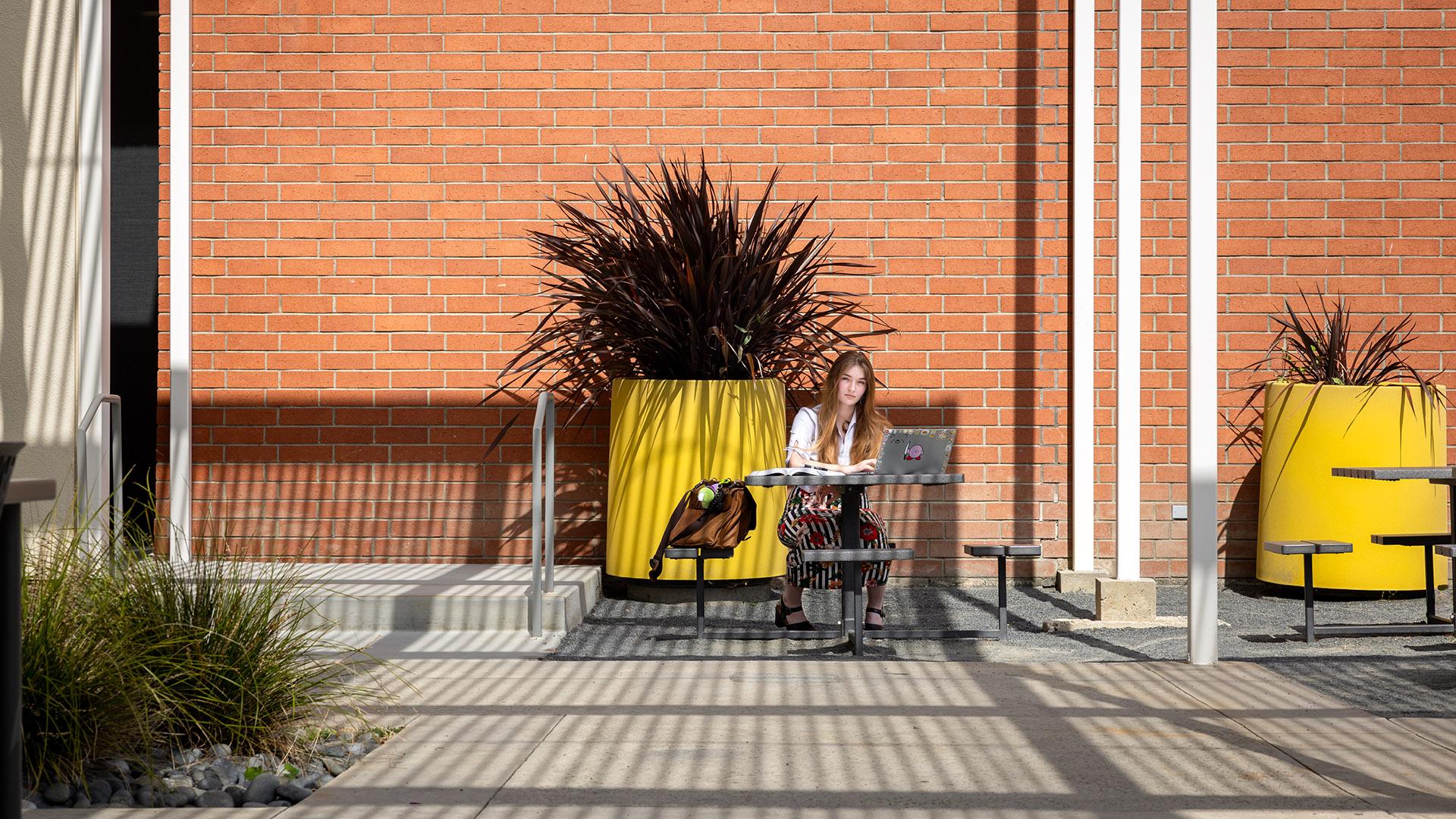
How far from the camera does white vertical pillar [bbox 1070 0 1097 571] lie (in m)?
5.77

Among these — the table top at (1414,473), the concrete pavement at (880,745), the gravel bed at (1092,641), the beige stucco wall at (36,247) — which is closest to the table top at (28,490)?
the concrete pavement at (880,745)

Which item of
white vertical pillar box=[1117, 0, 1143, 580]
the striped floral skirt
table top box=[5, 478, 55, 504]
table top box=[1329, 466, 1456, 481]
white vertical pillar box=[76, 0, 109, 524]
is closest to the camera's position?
table top box=[5, 478, 55, 504]

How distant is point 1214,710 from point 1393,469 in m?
1.73

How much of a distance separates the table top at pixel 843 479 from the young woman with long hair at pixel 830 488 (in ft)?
0.91

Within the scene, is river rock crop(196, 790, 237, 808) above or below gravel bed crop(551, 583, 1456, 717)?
below

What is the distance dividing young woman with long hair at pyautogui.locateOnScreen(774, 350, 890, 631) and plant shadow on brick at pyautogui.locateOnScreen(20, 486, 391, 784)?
186 cm

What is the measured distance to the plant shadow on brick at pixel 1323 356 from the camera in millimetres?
5574

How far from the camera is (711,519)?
489 centimetres

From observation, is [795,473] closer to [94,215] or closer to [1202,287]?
[1202,287]

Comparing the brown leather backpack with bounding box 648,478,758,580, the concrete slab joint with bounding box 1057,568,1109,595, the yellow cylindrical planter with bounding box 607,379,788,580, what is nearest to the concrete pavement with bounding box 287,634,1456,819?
the brown leather backpack with bounding box 648,478,758,580

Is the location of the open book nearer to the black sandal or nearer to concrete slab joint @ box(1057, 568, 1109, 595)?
the black sandal

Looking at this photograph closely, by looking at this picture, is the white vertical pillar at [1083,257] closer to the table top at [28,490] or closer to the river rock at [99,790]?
the river rock at [99,790]

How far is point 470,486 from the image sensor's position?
616 cm

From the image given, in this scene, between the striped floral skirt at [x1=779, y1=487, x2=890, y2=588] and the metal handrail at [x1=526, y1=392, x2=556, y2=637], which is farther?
the striped floral skirt at [x1=779, y1=487, x2=890, y2=588]
